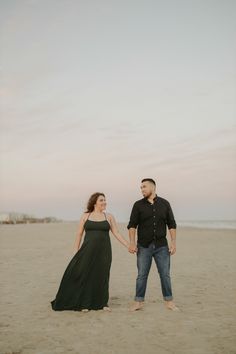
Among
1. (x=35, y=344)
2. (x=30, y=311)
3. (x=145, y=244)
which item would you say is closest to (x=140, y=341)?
(x=35, y=344)

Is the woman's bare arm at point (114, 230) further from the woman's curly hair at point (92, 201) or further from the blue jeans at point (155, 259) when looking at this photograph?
the blue jeans at point (155, 259)

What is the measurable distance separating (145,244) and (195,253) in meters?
11.7

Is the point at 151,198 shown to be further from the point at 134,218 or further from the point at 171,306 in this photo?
the point at 171,306

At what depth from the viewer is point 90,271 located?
811 centimetres

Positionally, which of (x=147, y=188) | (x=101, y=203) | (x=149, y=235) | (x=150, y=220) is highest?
(x=147, y=188)

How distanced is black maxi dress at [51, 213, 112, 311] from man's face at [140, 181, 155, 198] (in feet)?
3.20

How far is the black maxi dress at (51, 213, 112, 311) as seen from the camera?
8023mm

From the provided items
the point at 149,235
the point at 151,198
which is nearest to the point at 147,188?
the point at 151,198

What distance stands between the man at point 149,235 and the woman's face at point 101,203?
63 centimetres

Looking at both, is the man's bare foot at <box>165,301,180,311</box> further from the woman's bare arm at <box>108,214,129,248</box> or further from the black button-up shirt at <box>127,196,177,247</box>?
the woman's bare arm at <box>108,214,129,248</box>

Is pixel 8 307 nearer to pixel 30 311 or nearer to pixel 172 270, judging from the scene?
pixel 30 311

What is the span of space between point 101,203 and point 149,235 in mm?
1121

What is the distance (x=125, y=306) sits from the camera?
8.41 meters

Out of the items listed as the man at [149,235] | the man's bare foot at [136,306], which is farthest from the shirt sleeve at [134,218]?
the man's bare foot at [136,306]
